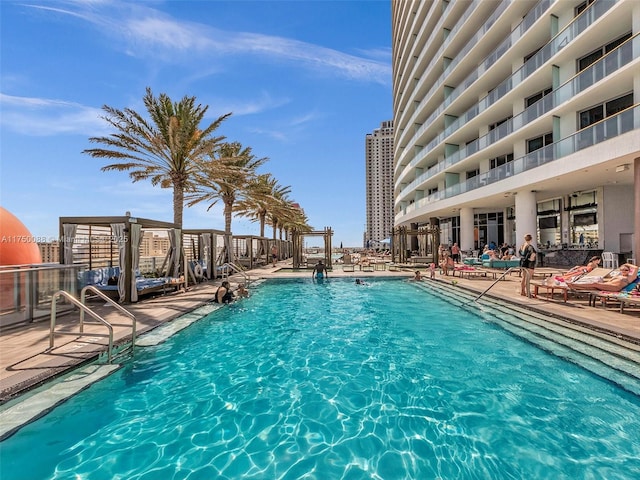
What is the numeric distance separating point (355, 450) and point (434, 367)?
2689 mm

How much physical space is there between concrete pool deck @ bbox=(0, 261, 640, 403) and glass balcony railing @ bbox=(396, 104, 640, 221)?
714 centimetres

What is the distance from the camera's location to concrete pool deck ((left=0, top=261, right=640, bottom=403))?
4.34m

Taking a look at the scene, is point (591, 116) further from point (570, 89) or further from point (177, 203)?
point (177, 203)

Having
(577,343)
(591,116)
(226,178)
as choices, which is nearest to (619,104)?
(591,116)

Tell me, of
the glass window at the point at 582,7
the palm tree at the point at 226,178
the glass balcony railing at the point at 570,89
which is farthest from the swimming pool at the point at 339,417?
the glass window at the point at 582,7

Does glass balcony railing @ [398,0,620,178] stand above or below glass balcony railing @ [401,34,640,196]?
above

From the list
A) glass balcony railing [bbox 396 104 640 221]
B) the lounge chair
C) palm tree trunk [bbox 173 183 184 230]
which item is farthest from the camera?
palm tree trunk [bbox 173 183 184 230]

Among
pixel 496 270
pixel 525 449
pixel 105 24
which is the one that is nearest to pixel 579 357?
pixel 525 449

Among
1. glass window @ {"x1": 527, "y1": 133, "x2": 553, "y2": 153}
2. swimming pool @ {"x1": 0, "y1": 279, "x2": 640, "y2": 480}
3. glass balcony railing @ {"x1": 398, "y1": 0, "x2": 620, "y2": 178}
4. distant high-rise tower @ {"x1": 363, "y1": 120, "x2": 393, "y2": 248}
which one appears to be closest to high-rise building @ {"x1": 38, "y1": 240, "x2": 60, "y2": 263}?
swimming pool @ {"x1": 0, "y1": 279, "x2": 640, "y2": 480}

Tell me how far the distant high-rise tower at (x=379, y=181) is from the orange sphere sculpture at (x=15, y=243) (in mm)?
123304

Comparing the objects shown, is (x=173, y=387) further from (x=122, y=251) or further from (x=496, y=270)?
(x=496, y=270)

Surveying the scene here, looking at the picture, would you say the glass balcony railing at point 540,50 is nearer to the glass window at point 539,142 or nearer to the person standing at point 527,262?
the glass window at point 539,142

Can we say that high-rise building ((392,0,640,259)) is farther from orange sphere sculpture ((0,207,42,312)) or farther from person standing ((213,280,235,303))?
orange sphere sculpture ((0,207,42,312))

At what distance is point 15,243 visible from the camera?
12.7 metres
